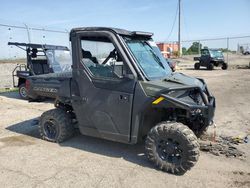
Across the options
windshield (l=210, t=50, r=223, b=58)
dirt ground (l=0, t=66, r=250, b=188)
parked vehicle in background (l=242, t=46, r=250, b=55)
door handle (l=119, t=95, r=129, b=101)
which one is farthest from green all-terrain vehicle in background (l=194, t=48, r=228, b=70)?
door handle (l=119, t=95, r=129, b=101)

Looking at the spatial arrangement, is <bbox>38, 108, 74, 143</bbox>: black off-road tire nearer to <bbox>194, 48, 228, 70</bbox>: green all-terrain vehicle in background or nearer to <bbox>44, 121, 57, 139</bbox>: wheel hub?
<bbox>44, 121, 57, 139</bbox>: wheel hub

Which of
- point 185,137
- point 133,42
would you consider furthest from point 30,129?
point 185,137

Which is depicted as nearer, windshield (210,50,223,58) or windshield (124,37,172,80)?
windshield (124,37,172,80)

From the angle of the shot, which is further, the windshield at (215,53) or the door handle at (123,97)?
the windshield at (215,53)

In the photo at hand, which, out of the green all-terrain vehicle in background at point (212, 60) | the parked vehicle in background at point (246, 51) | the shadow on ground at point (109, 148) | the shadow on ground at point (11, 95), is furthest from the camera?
the parked vehicle in background at point (246, 51)

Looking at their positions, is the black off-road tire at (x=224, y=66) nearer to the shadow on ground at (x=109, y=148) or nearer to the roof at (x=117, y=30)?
the shadow on ground at (x=109, y=148)

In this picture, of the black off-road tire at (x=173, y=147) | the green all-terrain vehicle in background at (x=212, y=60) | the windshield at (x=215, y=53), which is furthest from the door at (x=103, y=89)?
the windshield at (x=215, y=53)

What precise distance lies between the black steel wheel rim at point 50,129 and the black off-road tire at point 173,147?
6.84ft

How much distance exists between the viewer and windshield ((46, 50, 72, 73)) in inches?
419

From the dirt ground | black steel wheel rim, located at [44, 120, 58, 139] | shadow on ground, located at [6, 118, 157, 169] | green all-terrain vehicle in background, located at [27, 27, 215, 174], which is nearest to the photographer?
the dirt ground

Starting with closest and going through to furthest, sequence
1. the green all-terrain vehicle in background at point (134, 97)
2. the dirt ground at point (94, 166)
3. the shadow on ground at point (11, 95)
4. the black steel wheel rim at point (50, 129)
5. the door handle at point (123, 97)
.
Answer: the dirt ground at point (94, 166) → the green all-terrain vehicle in background at point (134, 97) → the door handle at point (123, 97) → the black steel wheel rim at point (50, 129) → the shadow on ground at point (11, 95)

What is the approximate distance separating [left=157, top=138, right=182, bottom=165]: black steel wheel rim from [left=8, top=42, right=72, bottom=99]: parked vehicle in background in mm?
7215

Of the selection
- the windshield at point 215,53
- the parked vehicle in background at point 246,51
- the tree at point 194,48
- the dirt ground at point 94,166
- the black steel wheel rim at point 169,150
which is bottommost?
the dirt ground at point 94,166

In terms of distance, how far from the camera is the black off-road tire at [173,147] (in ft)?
12.7
